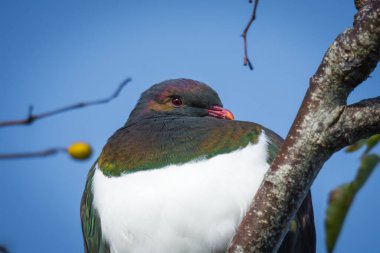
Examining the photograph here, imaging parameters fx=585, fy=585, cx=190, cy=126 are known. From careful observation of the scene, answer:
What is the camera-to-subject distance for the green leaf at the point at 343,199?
2117 millimetres

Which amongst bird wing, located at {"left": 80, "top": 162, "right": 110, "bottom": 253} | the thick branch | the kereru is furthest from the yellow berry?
bird wing, located at {"left": 80, "top": 162, "right": 110, "bottom": 253}

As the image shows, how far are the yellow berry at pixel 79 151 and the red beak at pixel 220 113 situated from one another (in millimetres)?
2065

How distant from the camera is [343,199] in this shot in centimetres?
214

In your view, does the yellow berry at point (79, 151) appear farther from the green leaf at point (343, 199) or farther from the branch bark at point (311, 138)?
the green leaf at point (343, 199)

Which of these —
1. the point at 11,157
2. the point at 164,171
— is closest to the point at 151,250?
the point at 164,171

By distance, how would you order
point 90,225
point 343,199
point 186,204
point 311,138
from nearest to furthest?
point 311,138
point 343,199
point 186,204
point 90,225

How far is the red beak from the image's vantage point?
3.62m

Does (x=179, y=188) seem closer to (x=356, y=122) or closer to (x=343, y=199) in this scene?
(x=343, y=199)

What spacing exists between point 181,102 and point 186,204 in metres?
1.06

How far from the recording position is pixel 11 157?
115 centimetres

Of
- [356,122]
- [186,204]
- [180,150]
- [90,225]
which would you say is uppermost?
[356,122]

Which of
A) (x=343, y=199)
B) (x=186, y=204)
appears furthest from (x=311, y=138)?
(x=186, y=204)

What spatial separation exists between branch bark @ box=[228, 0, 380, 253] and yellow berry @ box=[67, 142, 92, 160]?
67 cm

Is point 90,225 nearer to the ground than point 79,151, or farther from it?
A: nearer to the ground
